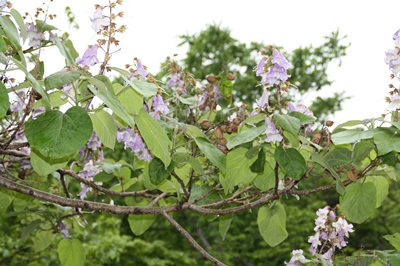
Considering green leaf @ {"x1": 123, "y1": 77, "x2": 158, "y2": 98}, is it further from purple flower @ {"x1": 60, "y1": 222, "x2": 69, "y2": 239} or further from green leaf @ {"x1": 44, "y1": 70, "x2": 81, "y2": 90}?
purple flower @ {"x1": 60, "y1": 222, "x2": 69, "y2": 239}

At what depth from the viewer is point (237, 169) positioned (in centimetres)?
172

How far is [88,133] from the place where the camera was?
127cm

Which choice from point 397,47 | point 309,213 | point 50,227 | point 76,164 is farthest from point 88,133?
point 309,213

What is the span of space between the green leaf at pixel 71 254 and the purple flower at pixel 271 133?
1.10 meters

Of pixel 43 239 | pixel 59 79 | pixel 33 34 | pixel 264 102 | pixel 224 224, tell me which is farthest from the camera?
pixel 43 239

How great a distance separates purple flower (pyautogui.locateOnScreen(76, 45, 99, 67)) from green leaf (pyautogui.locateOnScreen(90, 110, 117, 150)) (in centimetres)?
19

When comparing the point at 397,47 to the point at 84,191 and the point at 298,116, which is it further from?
the point at 84,191

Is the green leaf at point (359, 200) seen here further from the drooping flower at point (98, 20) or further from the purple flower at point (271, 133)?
the drooping flower at point (98, 20)

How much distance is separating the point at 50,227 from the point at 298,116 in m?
1.49

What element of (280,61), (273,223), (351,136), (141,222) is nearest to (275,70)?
(280,61)

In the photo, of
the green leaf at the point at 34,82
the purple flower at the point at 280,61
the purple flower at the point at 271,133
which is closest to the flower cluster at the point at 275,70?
the purple flower at the point at 280,61

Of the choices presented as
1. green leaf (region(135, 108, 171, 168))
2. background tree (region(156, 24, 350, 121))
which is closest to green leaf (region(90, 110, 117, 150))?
green leaf (region(135, 108, 171, 168))

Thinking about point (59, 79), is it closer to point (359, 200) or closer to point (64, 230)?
point (359, 200)

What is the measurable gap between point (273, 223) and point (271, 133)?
505mm
